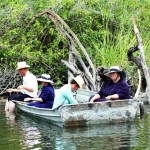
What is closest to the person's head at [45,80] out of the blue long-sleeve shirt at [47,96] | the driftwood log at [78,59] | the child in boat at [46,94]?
→ the child in boat at [46,94]

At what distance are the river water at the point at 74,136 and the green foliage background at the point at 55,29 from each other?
655 centimetres

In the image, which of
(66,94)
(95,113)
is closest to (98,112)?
(95,113)

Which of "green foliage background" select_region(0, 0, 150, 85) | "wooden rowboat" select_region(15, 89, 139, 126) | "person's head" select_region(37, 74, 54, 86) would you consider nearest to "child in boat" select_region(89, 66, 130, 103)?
"wooden rowboat" select_region(15, 89, 139, 126)

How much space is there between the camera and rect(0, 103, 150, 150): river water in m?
10.1

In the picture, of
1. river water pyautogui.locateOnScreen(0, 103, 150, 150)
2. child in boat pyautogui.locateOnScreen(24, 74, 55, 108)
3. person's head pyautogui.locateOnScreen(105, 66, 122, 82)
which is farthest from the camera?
child in boat pyautogui.locateOnScreen(24, 74, 55, 108)

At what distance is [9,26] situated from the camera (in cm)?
2094

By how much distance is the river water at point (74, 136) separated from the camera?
10.1 m

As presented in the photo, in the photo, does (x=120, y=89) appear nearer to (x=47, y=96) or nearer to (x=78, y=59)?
(x=47, y=96)

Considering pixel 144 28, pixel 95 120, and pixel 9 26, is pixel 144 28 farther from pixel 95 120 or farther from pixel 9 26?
pixel 95 120

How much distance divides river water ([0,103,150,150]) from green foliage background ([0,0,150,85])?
6.55 metres

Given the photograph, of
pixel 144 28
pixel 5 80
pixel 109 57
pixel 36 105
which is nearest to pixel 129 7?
pixel 144 28

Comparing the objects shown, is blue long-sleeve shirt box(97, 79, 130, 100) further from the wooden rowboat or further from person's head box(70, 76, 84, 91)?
person's head box(70, 76, 84, 91)

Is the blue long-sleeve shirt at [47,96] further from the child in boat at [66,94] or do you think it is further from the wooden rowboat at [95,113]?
the child in boat at [66,94]

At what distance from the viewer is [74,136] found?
11344 mm
